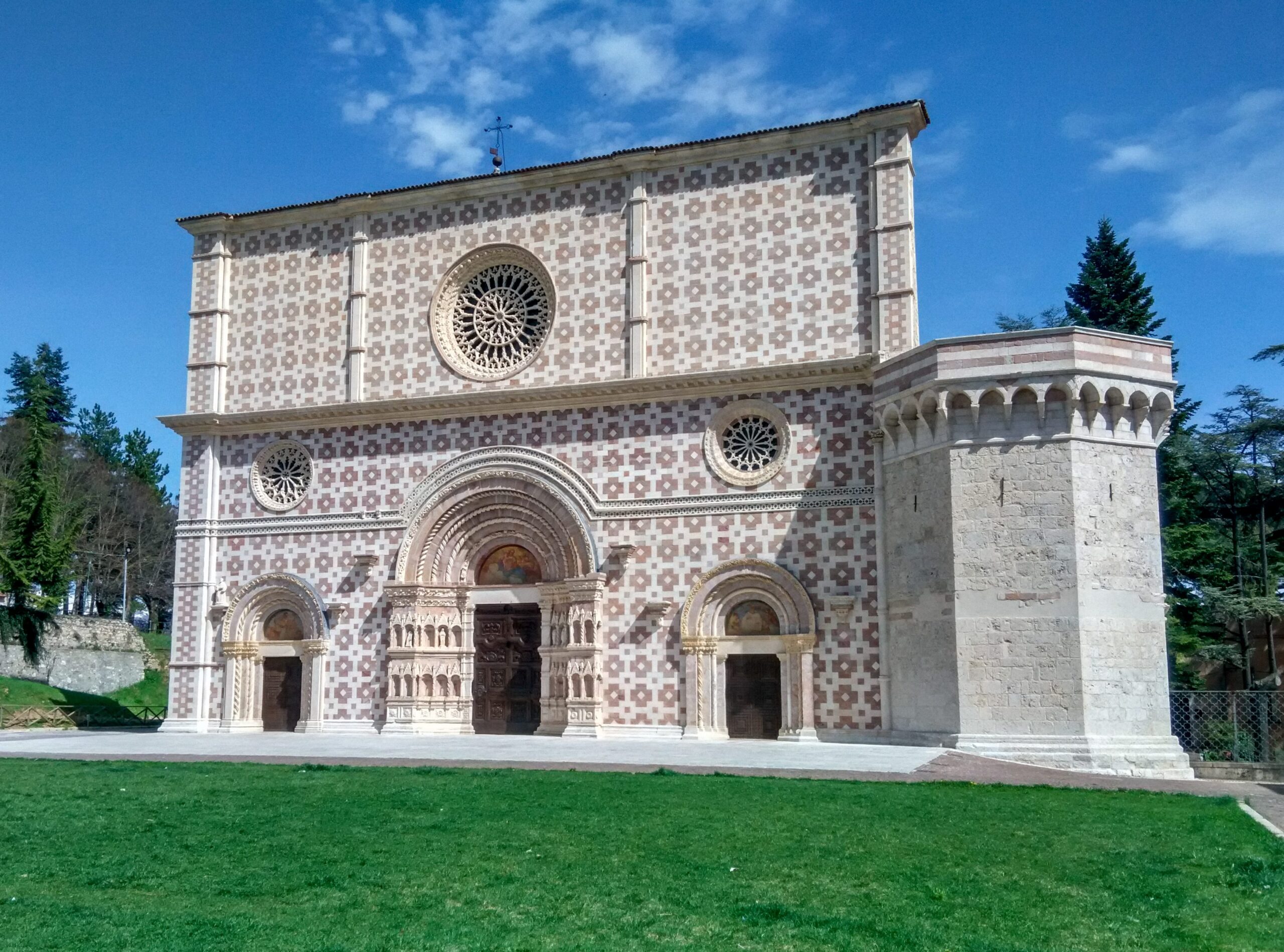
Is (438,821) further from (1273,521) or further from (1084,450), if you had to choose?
(1273,521)

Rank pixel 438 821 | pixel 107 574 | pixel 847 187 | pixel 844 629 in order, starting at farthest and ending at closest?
pixel 107 574
pixel 847 187
pixel 844 629
pixel 438 821

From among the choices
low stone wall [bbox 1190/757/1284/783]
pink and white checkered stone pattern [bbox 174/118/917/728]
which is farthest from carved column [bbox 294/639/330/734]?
low stone wall [bbox 1190/757/1284/783]

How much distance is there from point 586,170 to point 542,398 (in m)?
5.40

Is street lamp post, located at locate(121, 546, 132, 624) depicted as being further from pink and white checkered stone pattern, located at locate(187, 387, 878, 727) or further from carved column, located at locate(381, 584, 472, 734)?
carved column, located at locate(381, 584, 472, 734)

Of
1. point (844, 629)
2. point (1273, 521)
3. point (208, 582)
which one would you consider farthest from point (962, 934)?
point (1273, 521)

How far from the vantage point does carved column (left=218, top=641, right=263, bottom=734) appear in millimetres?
29781

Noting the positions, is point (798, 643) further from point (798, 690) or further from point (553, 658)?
point (553, 658)

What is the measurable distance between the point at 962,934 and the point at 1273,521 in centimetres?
3116

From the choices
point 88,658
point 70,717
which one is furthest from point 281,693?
point 88,658

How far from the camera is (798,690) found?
991 inches

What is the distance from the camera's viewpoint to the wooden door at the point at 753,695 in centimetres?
2588

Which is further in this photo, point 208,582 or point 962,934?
point 208,582

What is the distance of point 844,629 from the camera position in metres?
25.0

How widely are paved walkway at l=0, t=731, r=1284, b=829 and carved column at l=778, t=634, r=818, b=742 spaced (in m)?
0.58
